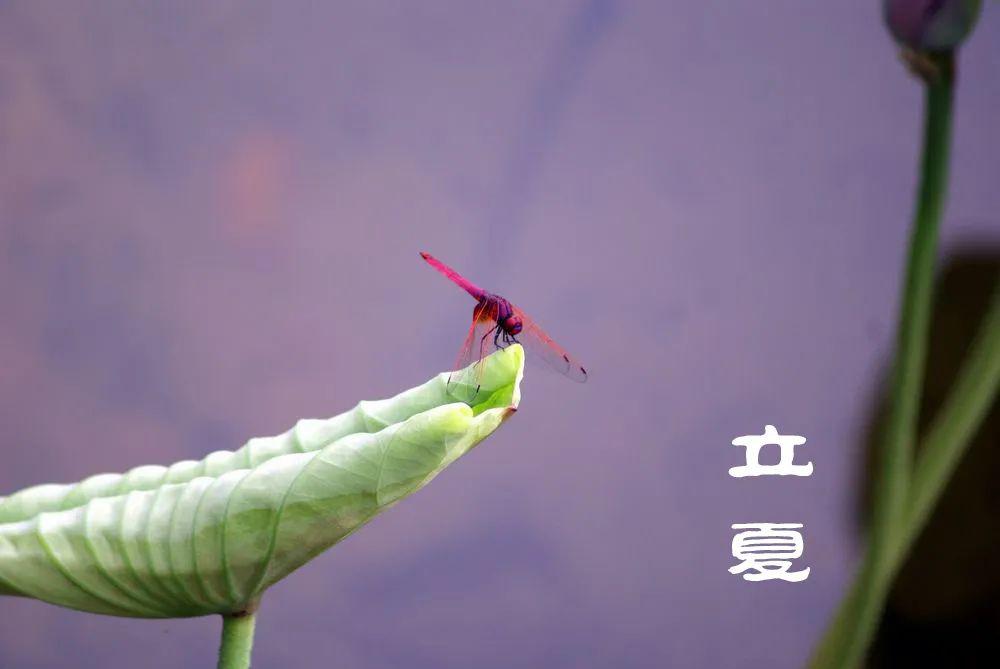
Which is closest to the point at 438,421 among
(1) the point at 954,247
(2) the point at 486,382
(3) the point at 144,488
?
(2) the point at 486,382

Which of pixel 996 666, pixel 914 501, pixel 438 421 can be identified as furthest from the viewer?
pixel 996 666

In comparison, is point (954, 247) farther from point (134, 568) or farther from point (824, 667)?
point (134, 568)

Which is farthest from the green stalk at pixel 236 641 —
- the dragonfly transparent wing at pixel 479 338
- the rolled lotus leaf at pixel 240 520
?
the dragonfly transparent wing at pixel 479 338

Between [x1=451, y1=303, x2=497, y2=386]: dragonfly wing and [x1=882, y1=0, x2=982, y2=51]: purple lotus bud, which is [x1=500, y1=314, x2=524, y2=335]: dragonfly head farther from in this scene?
[x1=882, y1=0, x2=982, y2=51]: purple lotus bud

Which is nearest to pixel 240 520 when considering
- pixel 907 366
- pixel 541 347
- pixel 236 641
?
→ pixel 236 641

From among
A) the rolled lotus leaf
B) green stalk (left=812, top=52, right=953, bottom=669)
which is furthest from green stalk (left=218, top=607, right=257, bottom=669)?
green stalk (left=812, top=52, right=953, bottom=669)
